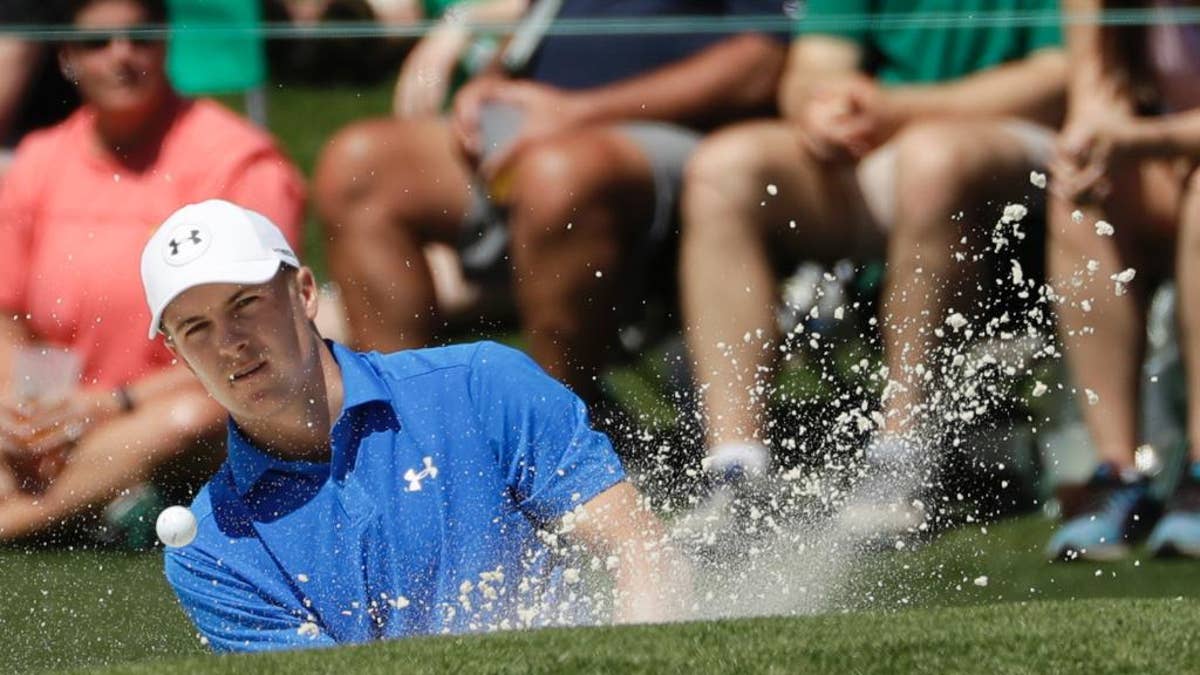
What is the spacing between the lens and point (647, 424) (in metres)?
5.30

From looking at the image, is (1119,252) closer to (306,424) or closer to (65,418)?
(306,424)

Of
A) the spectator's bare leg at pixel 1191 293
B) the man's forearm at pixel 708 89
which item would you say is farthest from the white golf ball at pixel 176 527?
the spectator's bare leg at pixel 1191 293

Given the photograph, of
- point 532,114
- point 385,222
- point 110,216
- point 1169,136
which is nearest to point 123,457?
point 110,216

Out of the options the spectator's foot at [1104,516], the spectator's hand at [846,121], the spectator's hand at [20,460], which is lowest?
the spectator's hand at [20,460]

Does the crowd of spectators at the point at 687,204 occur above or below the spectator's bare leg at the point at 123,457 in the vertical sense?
above

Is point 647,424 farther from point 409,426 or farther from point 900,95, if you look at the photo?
point 409,426

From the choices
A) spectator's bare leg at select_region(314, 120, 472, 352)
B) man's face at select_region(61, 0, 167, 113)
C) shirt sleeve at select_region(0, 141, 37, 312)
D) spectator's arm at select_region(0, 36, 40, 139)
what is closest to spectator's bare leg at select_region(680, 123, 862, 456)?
spectator's bare leg at select_region(314, 120, 472, 352)

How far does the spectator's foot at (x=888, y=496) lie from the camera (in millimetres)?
4871

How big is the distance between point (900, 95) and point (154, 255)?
83.9 inches

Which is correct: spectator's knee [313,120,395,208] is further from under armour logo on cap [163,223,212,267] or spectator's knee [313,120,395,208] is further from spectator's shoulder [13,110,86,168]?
under armour logo on cap [163,223,212,267]

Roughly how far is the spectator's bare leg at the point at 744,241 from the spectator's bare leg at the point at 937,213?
17 centimetres

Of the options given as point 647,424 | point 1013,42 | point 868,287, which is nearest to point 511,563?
point 647,424

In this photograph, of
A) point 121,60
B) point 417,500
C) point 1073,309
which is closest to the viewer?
point 417,500

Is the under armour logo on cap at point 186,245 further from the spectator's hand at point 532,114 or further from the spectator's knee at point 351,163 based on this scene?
the spectator's hand at point 532,114
